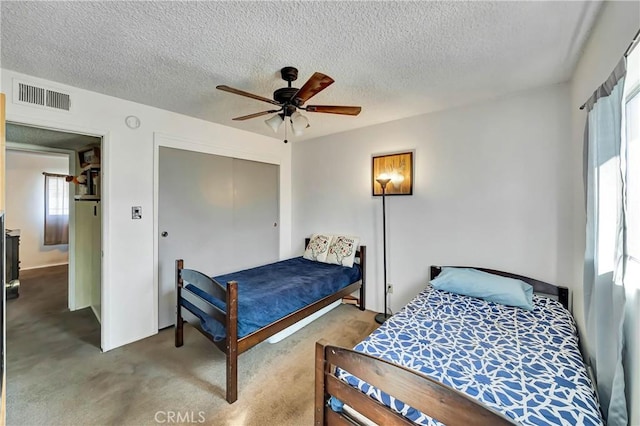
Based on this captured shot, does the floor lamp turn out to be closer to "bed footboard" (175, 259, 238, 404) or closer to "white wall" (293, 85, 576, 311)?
A: "white wall" (293, 85, 576, 311)

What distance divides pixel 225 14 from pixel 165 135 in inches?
76.8

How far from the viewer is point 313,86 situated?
179 cm

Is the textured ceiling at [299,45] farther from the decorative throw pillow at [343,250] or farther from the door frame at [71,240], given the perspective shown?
the door frame at [71,240]

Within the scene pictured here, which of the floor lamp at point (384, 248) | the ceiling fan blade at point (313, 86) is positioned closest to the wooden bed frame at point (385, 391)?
the ceiling fan blade at point (313, 86)

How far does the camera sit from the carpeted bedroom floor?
1.81 meters

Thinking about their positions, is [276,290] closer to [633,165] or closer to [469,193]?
[469,193]

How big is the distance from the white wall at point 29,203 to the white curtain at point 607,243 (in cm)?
793

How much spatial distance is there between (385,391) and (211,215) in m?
2.97

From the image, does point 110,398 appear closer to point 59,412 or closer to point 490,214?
point 59,412

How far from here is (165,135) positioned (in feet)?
9.86

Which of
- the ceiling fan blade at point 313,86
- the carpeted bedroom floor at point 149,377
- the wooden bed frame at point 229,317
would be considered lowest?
the carpeted bedroom floor at point 149,377

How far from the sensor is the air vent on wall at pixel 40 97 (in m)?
2.15

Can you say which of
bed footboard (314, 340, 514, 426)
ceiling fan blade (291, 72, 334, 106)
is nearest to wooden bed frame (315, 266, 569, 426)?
bed footboard (314, 340, 514, 426)

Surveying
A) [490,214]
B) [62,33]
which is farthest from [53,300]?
[490,214]
